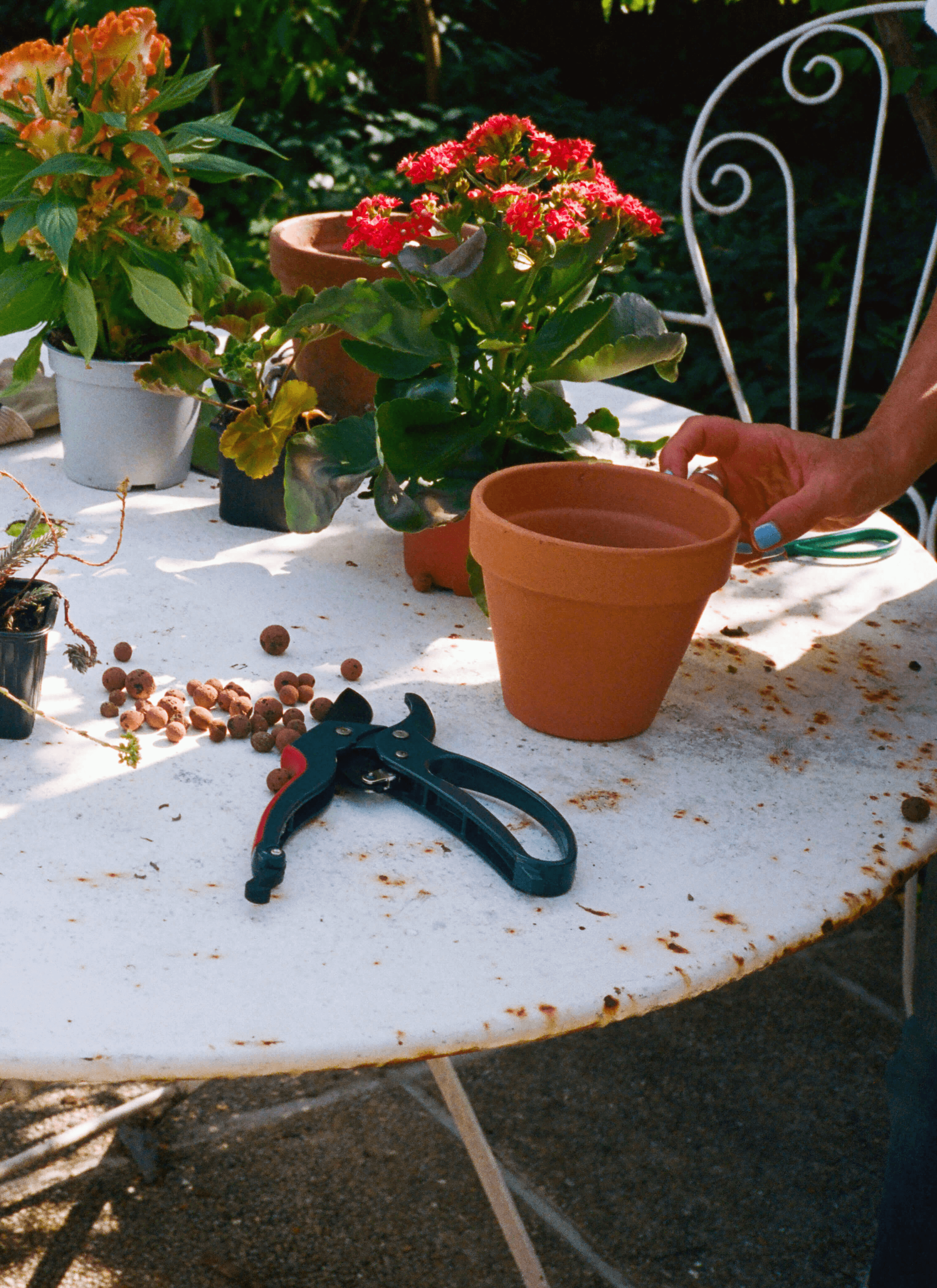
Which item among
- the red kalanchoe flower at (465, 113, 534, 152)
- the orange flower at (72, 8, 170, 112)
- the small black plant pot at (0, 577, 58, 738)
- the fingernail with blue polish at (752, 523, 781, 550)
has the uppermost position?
the orange flower at (72, 8, 170, 112)

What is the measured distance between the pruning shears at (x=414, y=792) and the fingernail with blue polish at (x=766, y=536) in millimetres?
301

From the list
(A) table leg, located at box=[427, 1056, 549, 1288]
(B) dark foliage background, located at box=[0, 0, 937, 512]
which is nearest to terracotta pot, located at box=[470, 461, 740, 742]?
(A) table leg, located at box=[427, 1056, 549, 1288]

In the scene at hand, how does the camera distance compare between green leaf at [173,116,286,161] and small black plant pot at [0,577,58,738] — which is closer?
small black plant pot at [0,577,58,738]

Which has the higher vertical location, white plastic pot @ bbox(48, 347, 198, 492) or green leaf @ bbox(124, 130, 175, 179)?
green leaf @ bbox(124, 130, 175, 179)

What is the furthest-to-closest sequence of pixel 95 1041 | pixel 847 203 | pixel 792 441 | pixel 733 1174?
pixel 847 203 < pixel 733 1174 < pixel 792 441 < pixel 95 1041

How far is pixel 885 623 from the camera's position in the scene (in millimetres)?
1142

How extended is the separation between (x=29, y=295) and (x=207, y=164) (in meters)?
0.22

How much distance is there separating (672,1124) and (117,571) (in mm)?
1105

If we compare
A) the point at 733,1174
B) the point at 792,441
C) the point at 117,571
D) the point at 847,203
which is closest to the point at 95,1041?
the point at 117,571

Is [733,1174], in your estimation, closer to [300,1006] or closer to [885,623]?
[885,623]

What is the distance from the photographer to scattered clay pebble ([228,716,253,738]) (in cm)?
85

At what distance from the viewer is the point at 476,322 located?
3.28 ft

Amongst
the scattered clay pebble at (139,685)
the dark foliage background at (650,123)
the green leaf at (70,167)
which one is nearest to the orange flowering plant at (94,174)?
the green leaf at (70,167)

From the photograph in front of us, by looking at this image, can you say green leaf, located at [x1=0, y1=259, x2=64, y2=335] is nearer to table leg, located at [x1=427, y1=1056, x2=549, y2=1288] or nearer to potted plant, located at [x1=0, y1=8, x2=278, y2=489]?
potted plant, located at [x1=0, y1=8, x2=278, y2=489]
